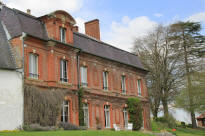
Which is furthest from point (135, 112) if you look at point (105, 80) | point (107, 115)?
point (105, 80)

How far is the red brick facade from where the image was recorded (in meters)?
18.6

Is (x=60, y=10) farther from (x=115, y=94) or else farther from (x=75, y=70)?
(x=115, y=94)

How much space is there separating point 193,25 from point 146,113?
16.1 metres

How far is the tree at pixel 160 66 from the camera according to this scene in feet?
116

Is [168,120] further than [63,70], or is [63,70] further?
[168,120]

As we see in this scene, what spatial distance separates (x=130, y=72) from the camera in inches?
1133

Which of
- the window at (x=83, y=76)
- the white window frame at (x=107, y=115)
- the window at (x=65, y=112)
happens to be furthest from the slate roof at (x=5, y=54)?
the white window frame at (x=107, y=115)

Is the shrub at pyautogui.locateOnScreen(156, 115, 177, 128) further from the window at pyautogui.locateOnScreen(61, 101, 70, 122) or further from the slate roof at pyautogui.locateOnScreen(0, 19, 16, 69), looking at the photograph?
the slate roof at pyautogui.locateOnScreen(0, 19, 16, 69)

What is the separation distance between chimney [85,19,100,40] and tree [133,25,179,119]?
30.6 ft

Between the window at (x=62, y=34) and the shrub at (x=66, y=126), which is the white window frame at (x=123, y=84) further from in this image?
the shrub at (x=66, y=126)

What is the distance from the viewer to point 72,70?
2081cm

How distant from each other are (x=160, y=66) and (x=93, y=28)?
10.8 metres

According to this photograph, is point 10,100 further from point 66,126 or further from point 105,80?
point 105,80

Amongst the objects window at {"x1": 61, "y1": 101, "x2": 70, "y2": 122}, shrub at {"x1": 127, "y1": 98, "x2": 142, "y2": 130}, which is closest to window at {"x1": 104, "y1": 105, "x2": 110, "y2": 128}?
shrub at {"x1": 127, "y1": 98, "x2": 142, "y2": 130}
